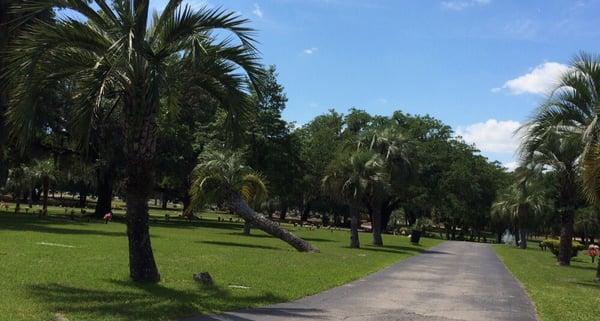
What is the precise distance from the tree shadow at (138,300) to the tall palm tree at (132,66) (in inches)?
53.0

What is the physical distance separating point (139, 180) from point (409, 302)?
18.4 ft

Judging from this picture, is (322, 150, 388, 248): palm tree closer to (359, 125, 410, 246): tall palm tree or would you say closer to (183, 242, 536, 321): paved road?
(359, 125, 410, 246): tall palm tree

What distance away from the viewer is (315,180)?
2394 inches

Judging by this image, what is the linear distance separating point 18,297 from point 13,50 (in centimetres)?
426

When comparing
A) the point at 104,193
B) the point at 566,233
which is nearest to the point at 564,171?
the point at 566,233

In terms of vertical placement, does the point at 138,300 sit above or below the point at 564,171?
below

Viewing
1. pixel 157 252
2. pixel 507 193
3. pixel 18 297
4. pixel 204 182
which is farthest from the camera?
pixel 507 193

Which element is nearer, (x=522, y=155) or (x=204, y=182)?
(x=522, y=155)

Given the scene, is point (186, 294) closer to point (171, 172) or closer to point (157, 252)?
point (157, 252)

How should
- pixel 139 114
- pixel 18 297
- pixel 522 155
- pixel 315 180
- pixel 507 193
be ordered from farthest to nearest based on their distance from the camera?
pixel 315 180 → pixel 507 193 → pixel 522 155 → pixel 139 114 → pixel 18 297

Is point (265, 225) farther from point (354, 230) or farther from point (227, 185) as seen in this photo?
point (354, 230)

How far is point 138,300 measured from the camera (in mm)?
9781

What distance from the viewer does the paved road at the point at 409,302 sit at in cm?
962

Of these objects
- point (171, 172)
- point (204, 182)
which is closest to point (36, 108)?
point (204, 182)
